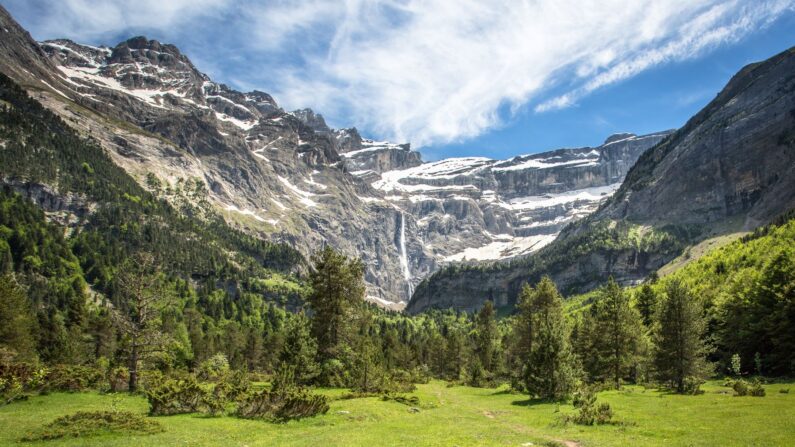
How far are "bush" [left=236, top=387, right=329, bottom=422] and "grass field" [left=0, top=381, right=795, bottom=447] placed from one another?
37.0 inches

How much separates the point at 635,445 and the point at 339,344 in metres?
38.5

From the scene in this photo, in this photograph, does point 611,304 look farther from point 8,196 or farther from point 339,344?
point 8,196

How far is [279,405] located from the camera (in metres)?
29.0

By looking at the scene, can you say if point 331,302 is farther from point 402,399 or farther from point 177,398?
point 177,398

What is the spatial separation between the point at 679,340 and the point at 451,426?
1173 inches

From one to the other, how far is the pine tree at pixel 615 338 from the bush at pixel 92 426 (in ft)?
157

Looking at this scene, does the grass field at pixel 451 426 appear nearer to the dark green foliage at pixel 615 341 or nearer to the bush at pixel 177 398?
the bush at pixel 177 398

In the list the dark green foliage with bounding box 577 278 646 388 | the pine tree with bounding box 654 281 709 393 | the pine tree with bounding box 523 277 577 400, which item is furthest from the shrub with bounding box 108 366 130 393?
the pine tree with bounding box 654 281 709 393

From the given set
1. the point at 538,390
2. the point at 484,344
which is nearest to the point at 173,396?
the point at 538,390

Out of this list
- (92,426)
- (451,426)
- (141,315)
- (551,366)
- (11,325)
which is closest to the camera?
(92,426)

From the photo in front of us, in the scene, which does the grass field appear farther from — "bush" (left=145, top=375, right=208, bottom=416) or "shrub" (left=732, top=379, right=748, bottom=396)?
"shrub" (left=732, top=379, right=748, bottom=396)

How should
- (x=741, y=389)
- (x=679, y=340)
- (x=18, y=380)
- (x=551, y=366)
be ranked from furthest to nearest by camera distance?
(x=679, y=340)
(x=551, y=366)
(x=741, y=389)
(x=18, y=380)

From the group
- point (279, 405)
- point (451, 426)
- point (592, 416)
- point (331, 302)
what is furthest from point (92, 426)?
point (331, 302)

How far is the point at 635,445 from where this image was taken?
20422 mm
